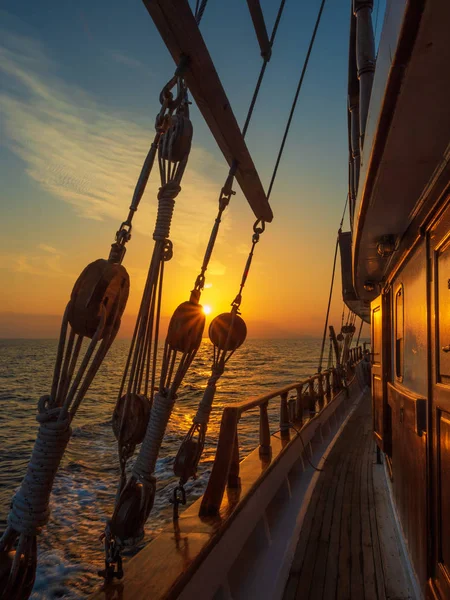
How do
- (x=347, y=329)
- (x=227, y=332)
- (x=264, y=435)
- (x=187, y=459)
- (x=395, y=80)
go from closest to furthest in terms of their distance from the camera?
(x=395, y=80)
(x=187, y=459)
(x=227, y=332)
(x=264, y=435)
(x=347, y=329)

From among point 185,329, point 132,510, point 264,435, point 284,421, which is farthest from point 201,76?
point 284,421

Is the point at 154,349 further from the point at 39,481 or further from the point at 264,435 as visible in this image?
the point at 264,435

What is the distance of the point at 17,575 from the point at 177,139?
4.93ft

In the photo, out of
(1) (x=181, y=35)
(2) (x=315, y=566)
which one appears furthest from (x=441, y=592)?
(1) (x=181, y=35)

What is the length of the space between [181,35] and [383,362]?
445 cm

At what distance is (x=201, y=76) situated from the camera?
1.91 meters

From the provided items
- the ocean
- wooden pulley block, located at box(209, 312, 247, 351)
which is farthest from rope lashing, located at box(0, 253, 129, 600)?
the ocean

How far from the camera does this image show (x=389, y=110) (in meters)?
1.68

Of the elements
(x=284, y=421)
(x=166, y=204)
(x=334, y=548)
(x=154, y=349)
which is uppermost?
(x=166, y=204)

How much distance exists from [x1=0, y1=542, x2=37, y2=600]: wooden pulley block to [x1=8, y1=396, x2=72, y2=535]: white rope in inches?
2.8

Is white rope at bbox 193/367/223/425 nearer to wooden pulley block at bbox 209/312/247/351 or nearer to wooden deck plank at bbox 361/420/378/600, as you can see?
wooden pulley block at bbox 209/312/247/351

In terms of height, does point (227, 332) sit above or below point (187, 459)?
above

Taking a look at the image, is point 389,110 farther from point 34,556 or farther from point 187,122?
point 34,556

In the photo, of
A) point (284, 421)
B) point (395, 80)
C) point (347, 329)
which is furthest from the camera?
point (347, 329)
